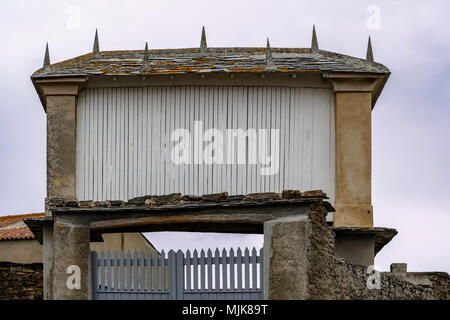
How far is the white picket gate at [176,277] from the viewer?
14.8 metres

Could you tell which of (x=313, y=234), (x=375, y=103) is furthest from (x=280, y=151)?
(x=313, y=234)

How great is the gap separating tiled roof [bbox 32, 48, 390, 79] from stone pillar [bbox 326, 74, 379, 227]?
1.15ft

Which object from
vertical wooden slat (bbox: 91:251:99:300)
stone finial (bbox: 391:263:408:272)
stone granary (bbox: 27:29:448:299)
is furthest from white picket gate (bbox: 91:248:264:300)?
stone finial (bbox: 391:263:408:272)

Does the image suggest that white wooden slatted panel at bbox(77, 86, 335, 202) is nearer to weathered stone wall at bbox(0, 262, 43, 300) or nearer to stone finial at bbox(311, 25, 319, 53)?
stone finial at bbox(311, 25, 319, 53)

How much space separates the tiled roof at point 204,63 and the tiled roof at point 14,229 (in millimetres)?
9211

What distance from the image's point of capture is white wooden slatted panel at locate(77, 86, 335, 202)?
20.1 metres

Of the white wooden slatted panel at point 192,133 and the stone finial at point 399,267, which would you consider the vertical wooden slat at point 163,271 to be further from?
the stone finial at point 399,267

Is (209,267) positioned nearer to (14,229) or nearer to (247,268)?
(247,268)

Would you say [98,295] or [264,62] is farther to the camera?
[264,62]

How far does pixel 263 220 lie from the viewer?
14.9 meters

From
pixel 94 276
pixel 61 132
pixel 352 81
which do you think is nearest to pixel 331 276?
pixel 94 276

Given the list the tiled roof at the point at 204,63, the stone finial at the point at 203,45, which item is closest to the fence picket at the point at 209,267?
the tiled roof at the point at 204,63

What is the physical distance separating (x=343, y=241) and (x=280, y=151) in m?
2.38
